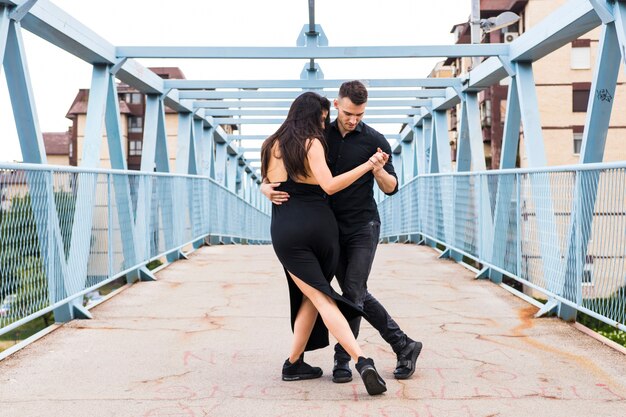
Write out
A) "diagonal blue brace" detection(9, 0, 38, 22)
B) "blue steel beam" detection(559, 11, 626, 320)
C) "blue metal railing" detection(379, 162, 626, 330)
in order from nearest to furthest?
"blue metal railing" detection(379, 162, 626, 330), "blue steel beam" detection(559, 11, 626, 320), "diagonal blue brace" detection(9, 0, 38, 22)

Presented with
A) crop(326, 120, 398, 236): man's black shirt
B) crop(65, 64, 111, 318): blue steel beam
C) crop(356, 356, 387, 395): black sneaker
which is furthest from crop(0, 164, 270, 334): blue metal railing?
crop(356, 356, 387, 395): black sneaker

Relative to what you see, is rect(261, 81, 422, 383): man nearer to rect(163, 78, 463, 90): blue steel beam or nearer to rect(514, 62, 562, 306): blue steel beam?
rect(514, 62, 562, 306): blue steel beam

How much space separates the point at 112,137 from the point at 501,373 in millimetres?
6049

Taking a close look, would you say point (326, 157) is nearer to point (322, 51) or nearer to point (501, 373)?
point (501, 373)

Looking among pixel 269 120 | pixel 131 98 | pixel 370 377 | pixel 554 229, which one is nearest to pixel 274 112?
pixel 269 120

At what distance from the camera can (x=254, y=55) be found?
35.0 ft

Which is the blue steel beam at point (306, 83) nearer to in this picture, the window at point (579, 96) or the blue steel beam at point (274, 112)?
the blue steel beam at point (274, 112)

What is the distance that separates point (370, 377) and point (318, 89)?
11.3 m

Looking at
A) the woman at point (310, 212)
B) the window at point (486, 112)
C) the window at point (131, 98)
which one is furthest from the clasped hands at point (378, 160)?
the window at point (131, 98)

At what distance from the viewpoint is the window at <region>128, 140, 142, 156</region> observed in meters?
58.7

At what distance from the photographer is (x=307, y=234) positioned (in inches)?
181

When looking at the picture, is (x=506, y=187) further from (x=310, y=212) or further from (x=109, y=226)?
(x=310, y=212)

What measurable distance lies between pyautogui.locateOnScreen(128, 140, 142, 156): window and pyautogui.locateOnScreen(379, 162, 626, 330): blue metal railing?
48.9m

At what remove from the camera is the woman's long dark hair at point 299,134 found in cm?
457
